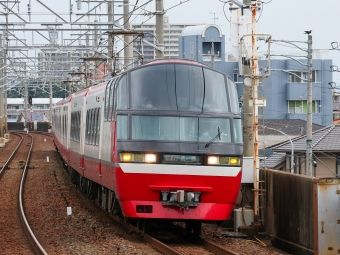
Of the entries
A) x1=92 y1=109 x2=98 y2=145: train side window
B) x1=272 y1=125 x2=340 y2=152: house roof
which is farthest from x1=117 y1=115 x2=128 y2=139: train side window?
x1=272 y1=125 x2=340 y2=152: house roof

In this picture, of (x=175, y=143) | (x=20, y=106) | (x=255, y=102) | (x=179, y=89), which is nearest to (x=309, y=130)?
(x=255, y=102)

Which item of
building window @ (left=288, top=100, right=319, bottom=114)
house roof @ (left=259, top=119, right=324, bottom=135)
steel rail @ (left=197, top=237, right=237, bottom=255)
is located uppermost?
building window @ (left=288, top=100, right=319, bottom=114)

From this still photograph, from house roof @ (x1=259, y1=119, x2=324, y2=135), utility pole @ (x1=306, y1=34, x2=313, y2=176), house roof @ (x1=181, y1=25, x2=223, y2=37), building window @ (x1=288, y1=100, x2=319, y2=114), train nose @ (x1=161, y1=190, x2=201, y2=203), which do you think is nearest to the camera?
train nose @ (x1=161, y1=190, x2=201, y2=203)

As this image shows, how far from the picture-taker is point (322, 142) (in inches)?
1109

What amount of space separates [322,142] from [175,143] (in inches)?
685

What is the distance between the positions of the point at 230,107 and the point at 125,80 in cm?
170

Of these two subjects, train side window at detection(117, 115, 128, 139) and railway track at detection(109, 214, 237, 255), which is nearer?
railway track at detection(109, 214, 237, 255)

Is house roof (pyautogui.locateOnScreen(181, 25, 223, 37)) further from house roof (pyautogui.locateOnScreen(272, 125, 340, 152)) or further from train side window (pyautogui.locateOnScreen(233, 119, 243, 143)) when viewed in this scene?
train side window (pyautogui.locateOnScreen(233, 119, 243, 143))

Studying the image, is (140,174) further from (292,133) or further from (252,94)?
(292,133)

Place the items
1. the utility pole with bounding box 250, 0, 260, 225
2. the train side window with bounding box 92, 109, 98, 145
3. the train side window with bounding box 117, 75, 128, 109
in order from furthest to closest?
the train side window with bounding box 92, 109, 98, 145, the utility pole with bounding box 250, 0, 260, 225, the train side window with bounding box 117, 75, 128, 109

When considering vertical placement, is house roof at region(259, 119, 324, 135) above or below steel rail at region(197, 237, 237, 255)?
above

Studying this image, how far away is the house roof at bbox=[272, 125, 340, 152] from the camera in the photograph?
90.2 feet

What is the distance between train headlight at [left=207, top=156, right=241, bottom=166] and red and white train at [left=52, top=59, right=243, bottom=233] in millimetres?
15

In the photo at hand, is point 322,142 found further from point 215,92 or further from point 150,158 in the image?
point 150,158
